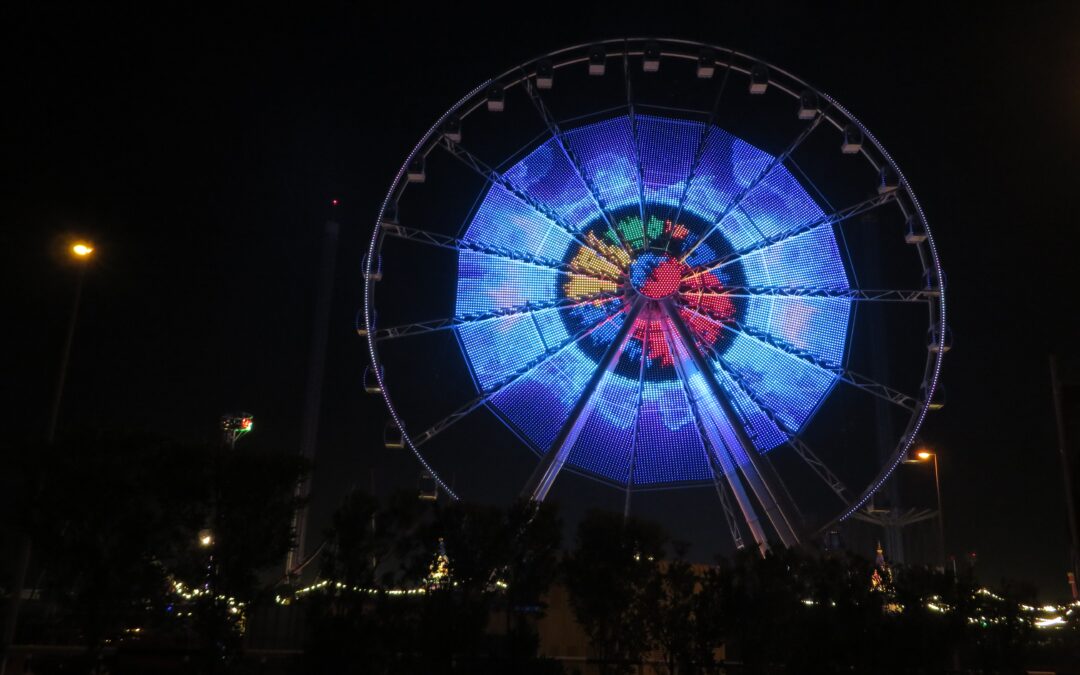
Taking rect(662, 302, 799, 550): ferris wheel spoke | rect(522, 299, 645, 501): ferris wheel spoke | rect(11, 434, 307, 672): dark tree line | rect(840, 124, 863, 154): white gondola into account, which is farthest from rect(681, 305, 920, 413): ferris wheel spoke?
rect(11, 434, 307, 672): dark tree line

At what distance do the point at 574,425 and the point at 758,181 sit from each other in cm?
730

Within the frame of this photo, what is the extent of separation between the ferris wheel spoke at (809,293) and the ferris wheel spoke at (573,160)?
2082mm

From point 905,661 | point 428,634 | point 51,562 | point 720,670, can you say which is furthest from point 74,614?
point 905,661

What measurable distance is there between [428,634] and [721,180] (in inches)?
488

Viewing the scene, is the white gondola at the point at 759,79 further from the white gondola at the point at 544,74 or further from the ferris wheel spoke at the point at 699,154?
the white gondola at the point at 544,74

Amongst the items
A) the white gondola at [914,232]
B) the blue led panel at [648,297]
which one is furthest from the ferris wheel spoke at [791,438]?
the white gondola at [914,232]

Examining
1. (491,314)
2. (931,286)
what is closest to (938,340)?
(931,286)

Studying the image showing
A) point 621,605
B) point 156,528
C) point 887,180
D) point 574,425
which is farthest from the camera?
point 887,180

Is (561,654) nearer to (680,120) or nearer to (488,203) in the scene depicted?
(488,203)

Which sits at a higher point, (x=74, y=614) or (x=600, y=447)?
(x=600, y=447)

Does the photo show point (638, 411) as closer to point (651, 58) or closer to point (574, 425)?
point (574, 425)

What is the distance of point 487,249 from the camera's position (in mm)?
22312

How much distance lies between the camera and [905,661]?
53.1 feet

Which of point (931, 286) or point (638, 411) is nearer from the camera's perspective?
point (931, 286)
